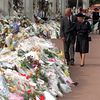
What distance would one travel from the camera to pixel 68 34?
15133mm

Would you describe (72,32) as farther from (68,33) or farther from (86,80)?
(86,80)

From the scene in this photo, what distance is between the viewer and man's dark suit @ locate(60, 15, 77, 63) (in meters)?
15.1

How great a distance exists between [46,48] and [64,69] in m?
0.97

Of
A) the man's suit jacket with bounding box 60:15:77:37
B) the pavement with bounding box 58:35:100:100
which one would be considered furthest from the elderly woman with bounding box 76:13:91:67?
the pavement with bounding box 58:35:100:100

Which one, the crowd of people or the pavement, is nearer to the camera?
the pavement

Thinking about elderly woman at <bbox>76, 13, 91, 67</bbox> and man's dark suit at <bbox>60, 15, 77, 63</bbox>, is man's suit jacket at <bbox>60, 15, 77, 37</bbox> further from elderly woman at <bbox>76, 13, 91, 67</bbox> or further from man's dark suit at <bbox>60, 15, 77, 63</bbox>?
elderly woman at <bbox>76, 13, 91, 67</bbox>

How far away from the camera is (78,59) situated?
16.9 metres

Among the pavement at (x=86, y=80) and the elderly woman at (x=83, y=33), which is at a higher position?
the elderly woman at (x=83, y=33)

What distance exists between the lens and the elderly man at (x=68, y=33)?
15102mm

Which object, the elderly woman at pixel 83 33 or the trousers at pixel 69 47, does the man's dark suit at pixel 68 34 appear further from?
the elderly woman at pixel 83 33

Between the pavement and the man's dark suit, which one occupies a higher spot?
the man's dark suit

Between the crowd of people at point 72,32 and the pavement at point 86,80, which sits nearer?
the pavement at point 86,80

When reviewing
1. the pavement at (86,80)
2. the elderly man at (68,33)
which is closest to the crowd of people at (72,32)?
the elderly man at (68,33)

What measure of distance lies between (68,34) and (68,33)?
0.11 feet
